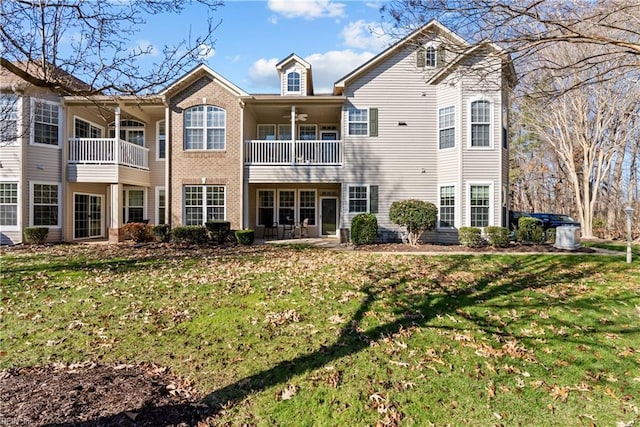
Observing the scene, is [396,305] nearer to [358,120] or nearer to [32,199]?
[358,120]

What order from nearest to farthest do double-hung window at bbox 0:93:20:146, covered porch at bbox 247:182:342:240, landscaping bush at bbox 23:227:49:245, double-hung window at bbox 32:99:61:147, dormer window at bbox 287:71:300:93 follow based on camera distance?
double-hung window at bbox 0:93:20:146 < landscaping bush at bbox 23:227:49:245 < double-hung window at bbox 32:99:61:147 < dormer window at bbox 287:71:300:93 < covered porch at bbox 247:182:342:240

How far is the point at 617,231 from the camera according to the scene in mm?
21891

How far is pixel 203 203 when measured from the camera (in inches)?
631

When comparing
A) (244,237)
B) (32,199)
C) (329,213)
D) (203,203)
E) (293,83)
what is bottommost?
(244,237)

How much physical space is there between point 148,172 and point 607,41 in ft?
58.0

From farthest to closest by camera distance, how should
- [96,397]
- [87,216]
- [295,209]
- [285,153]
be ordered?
[295,209], [87,216], [285,153], [96,397]

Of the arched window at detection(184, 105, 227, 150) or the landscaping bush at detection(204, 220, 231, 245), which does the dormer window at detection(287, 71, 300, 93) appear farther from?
the landscaping bush at detection(204, 220, 231, 245)

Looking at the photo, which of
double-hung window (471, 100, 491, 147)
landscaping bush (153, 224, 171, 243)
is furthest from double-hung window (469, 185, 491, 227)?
landscaping bush (153, 224, 171, 243)

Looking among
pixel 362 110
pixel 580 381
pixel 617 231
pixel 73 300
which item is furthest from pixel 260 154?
pixel 617 231

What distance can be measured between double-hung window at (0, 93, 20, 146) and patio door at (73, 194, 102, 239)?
3.68 metres

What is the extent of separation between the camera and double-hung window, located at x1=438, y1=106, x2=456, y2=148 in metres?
15.2

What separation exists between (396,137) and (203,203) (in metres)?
9.09

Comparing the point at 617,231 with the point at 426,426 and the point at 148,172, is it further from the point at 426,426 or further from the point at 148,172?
the point at 148,172

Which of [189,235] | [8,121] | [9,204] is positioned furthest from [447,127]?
[9,204]
